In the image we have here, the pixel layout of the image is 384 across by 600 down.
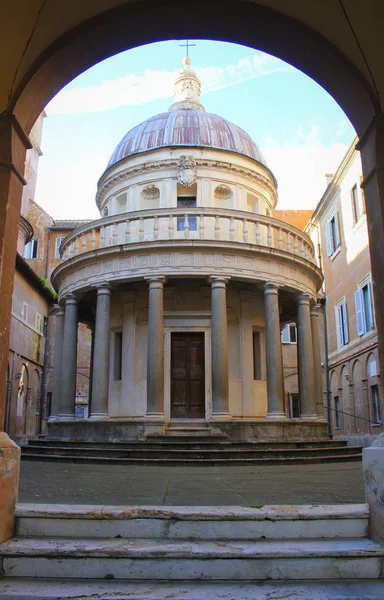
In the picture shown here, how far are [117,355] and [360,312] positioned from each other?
12432 millimetres

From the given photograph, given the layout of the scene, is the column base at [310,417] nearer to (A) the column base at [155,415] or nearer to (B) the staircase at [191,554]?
(A) the column base at [155,415]

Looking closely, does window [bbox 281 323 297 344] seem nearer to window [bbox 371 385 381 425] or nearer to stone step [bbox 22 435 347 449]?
window [bbox 371 385 381 425]

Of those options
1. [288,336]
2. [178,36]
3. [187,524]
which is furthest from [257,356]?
[187,524]

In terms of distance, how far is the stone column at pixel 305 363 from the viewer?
18487mm

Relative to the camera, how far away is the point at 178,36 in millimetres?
5918

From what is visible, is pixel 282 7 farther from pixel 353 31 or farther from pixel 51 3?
pixel 51 3

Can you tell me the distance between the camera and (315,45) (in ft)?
17.7

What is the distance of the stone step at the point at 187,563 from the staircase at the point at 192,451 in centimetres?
885

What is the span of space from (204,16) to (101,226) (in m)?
13.4

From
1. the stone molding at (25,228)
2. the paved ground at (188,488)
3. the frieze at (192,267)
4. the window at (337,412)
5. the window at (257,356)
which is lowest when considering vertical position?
the paved ground at (188,488)

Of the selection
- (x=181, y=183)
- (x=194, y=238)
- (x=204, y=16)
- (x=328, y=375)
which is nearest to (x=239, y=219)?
(x=194, y=238)

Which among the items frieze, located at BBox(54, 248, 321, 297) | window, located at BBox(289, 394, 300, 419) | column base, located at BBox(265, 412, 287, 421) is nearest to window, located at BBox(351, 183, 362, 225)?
frieze, located at BBox(54, 248, 321, 297)

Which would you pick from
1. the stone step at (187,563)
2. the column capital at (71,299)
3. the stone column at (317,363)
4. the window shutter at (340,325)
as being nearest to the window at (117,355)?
the column capital at (71,299)

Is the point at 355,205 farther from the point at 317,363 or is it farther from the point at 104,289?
the point at 104,289
